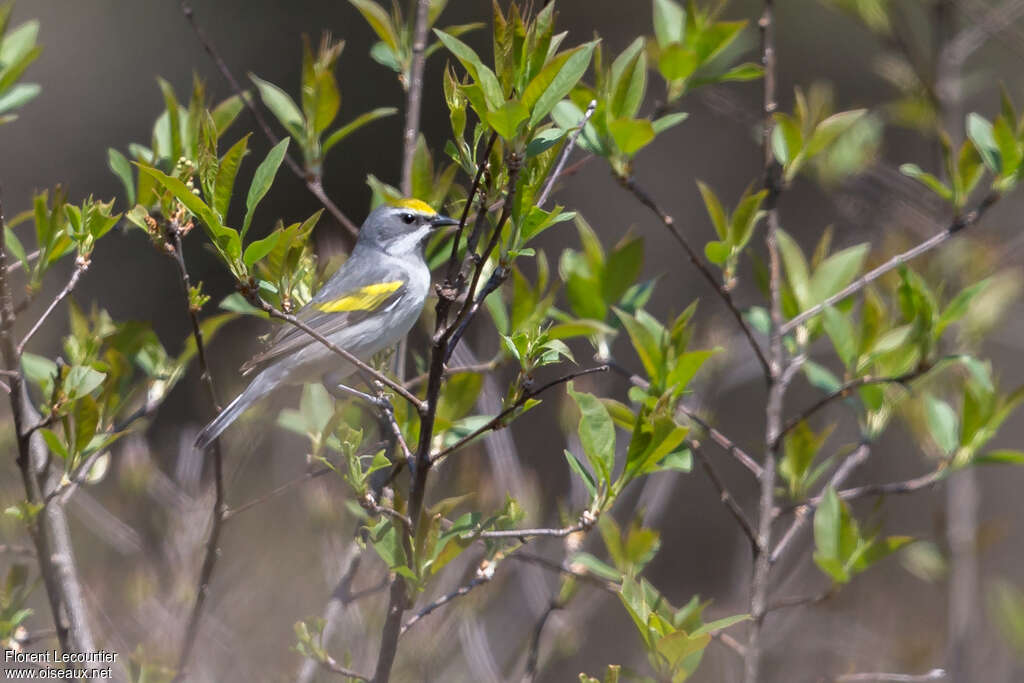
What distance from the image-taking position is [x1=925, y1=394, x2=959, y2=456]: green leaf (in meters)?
2.17

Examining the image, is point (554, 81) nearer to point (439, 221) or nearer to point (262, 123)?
point (262, 123)

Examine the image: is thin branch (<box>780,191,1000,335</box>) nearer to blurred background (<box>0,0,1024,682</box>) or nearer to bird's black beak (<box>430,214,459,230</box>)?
blurred background (<box>0,0,1024,682</box>)

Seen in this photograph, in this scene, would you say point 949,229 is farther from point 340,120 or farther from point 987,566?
point 340,120

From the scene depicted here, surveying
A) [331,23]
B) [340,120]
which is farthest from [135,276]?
[331,23]

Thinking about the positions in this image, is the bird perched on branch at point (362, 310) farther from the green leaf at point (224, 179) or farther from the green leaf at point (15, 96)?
the green leaf at point (224, 179)

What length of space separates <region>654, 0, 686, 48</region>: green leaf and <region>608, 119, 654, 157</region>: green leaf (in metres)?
0.36

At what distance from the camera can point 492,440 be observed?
2719 millimetres

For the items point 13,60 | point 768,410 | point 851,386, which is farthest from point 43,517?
point 851,386

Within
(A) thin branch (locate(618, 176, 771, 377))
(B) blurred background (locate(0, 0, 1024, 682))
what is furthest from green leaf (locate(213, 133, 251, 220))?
(B) blurred background (locate(0, 0, 1024, 682))

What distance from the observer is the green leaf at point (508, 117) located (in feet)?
4.27

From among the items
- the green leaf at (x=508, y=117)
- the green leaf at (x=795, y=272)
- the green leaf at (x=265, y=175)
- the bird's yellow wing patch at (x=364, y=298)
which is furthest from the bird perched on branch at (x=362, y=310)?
the green leaf at (x=508, y=117)

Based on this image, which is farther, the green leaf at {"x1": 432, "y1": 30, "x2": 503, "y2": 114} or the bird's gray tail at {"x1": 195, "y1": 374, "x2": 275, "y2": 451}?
the bird's gray tail at {"x1": 195, "y1": 374, "x2": 275, "y2": 451}

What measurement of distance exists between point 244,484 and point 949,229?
305cm

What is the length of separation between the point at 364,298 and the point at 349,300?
0.08 m
